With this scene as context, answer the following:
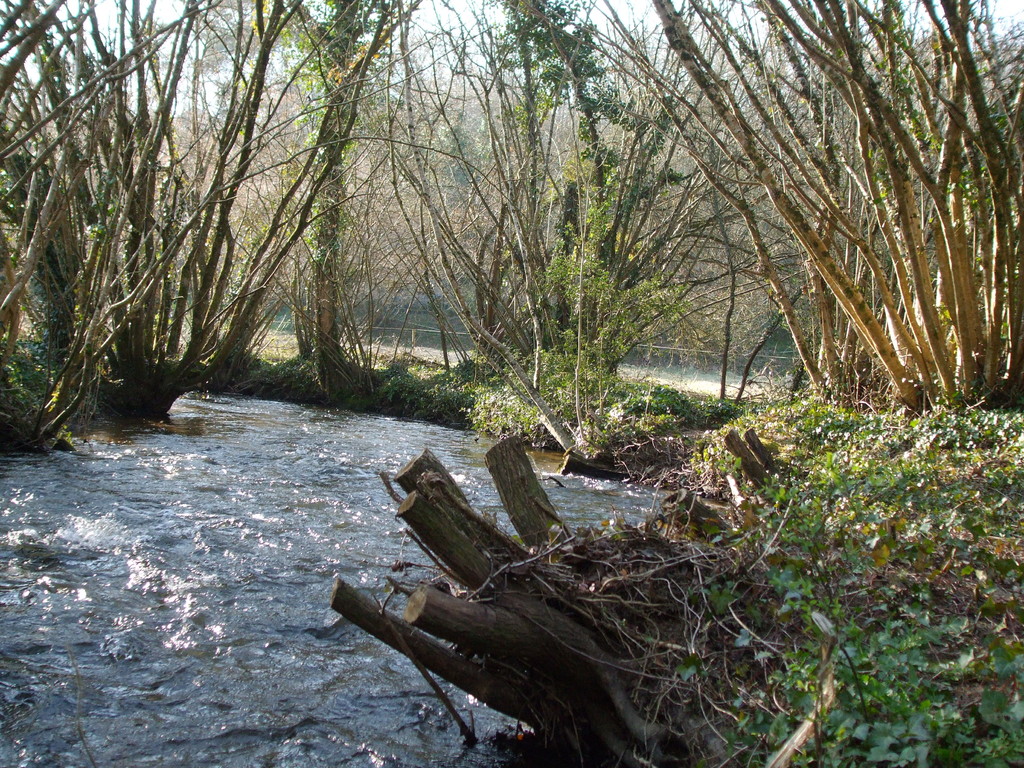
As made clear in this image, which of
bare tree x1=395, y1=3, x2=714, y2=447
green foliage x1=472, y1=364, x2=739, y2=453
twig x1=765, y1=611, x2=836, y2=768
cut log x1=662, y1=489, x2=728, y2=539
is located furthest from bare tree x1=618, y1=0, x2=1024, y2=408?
twig x1=765, y1=611, x2=836, y2=768

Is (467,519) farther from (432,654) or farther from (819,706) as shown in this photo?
(819,706)

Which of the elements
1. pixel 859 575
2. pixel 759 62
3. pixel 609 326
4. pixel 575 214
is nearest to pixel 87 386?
pixel 609 326

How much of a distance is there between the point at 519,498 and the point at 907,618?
177 centimetres

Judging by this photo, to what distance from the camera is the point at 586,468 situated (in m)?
11.5

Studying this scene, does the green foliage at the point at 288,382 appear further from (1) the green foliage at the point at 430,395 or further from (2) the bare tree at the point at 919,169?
(2) the bare tree at the point at 919,169

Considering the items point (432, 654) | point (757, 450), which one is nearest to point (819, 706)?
point (432, 654)

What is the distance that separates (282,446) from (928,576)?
30.3ft

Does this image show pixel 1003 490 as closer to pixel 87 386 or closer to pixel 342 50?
pixel 87 386

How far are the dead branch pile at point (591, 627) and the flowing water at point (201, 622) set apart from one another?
17.7 inches

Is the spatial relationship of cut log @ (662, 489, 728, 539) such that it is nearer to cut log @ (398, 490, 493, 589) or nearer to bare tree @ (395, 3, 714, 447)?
cut log @ (398, 490, 493, 589)

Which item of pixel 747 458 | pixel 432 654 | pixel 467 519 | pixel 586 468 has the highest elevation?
pixel 467 519

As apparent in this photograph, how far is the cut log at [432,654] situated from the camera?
10.4 feet

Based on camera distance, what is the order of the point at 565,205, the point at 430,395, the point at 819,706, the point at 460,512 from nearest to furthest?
the point at 819,706
the point at 460,512
the point at 430,395
the point at 565,205

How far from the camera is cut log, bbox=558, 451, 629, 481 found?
11430 mm
